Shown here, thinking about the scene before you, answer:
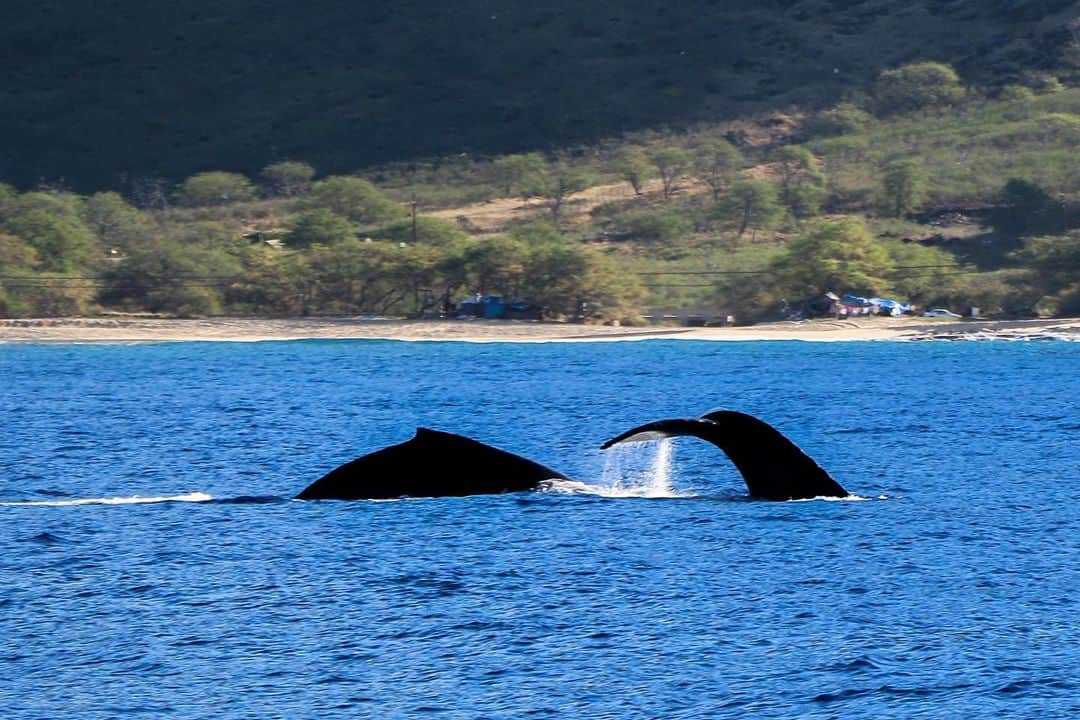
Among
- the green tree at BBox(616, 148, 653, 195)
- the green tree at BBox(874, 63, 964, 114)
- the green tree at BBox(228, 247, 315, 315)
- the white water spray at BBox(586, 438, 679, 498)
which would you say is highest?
the green tree at BBox(874, 63, 964, 114)

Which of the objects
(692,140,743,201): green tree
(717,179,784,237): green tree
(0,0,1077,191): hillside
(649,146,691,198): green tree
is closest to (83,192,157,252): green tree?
(0,0,1077,191): hillside

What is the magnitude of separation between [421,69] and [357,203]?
38296 millimetres

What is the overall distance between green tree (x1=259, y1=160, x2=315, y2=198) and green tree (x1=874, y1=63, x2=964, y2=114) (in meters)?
48.2

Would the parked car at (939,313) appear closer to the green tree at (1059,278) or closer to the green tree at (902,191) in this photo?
the green tree at (1059,278)

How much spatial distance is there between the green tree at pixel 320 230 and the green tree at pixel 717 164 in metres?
30.5

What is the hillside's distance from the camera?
150875 mm

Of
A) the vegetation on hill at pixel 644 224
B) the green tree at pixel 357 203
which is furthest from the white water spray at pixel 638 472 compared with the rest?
the green tree at pixel 357 203

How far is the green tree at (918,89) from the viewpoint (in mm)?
146500

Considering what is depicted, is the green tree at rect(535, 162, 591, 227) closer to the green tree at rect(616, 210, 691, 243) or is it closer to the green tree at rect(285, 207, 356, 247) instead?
the green tree at rect(616, 210, 691, 243)

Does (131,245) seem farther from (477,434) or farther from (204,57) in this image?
(477,434)

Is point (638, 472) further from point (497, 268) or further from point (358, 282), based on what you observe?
point (358, 282)

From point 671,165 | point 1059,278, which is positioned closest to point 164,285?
point 671,165

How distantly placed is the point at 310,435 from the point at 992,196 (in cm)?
8124

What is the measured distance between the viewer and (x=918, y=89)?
5782 inches
